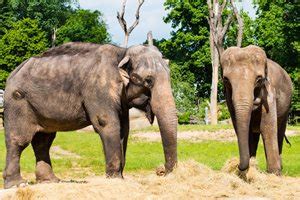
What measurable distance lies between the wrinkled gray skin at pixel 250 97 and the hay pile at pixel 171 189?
3.10 feet

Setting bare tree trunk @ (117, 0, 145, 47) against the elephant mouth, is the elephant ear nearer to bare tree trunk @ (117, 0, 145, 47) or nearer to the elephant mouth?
the elephant mouth

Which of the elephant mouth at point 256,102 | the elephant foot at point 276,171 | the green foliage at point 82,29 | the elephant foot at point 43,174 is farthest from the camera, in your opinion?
the green foliage at point 82,29

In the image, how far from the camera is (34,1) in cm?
6656

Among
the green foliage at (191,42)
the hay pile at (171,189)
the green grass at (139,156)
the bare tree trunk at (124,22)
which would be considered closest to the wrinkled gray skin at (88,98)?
the hay pile at (171,189)

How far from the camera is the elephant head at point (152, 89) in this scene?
910 cm

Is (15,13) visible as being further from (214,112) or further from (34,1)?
(214,112)

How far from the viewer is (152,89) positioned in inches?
370

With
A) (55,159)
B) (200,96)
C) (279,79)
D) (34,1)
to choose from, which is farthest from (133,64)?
(34,1)

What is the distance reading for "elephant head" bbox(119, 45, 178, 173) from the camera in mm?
9102

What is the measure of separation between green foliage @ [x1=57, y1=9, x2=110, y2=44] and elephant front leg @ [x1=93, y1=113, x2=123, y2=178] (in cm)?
5593

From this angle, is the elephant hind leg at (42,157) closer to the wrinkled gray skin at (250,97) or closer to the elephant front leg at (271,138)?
the wrinkled gray skin at (250,97)

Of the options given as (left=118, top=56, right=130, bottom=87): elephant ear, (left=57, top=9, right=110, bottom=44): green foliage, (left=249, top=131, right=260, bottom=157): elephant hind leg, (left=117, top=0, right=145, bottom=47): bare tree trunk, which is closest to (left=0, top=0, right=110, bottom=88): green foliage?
(left=57, top=9, right=110, bottom=44): green foliage

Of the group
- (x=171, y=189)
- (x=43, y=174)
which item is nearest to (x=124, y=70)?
(x=171, y=189)

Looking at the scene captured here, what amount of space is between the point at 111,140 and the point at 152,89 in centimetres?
98
